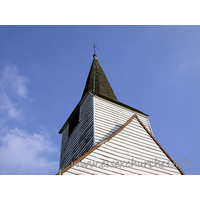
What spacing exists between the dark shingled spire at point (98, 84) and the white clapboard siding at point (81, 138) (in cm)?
200

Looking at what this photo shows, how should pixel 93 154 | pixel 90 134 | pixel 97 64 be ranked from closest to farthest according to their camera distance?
pixel 93 154
pixel 90 134
pixel 97 64

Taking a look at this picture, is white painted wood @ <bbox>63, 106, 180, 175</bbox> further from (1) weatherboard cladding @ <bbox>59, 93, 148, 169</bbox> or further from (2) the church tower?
(1) weatherboard cladding @ <bbox>59, 93, 148, 169</bbox>

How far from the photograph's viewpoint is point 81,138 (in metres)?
8.78

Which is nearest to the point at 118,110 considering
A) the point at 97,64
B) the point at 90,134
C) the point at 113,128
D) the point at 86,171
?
the point at 113,128

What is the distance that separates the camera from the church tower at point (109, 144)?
5.83 metres

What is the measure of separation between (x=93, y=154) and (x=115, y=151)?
36.6 inches

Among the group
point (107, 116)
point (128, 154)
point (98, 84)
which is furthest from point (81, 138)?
point (98, 84)

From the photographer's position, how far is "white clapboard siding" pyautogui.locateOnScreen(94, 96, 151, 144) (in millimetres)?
8289

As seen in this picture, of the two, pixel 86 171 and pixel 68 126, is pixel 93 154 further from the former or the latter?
pixel 68 126

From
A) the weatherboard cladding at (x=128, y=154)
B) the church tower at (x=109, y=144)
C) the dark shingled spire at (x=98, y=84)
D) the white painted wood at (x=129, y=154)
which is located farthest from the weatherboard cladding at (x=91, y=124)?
the dark shingled spire at (x=98, y=84)

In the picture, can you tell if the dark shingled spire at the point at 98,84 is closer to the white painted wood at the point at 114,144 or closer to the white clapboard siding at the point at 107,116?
the white clapboard siding at the point at 107,116

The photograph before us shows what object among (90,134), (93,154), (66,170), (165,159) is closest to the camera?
(66,170)

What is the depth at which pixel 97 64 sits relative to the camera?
663 inches

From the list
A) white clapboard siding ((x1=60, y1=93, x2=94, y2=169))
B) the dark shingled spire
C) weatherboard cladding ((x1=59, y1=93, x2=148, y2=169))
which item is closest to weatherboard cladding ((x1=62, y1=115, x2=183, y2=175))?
weatherboard cladding ((x1=59, y1=93, x2=148, y2=169))
